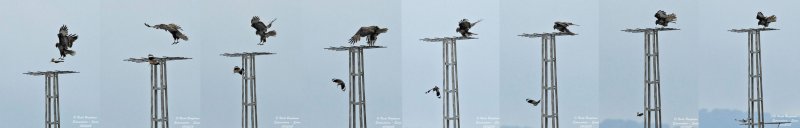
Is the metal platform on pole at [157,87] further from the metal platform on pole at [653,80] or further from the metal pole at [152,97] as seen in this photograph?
the metal platform on pole at [653,80]

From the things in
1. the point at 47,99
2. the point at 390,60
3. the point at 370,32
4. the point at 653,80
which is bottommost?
the point at 47,99

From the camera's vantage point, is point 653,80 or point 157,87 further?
point 653,80

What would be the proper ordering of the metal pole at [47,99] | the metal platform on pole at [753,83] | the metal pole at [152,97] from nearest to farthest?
the metal pole at [152,97]
the metal pole at [47,99]
the metal platform on pole at [753,83]

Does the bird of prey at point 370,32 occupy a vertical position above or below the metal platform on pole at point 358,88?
above

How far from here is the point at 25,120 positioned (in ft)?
62.7

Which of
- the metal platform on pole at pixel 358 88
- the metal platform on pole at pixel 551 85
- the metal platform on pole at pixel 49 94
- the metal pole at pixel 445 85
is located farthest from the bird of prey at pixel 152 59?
the metal platform on pole at pixel 551 85

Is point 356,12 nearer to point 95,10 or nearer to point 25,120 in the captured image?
point 95,10

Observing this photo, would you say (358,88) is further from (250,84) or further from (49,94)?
(49,94)

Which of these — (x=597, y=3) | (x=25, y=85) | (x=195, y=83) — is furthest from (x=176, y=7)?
(x=597, y=3)

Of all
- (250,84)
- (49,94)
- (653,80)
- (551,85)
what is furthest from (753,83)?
(49,94)

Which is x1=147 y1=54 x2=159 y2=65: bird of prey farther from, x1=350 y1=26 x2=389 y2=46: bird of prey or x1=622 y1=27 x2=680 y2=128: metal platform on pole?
x1=622 y1=27 x2=680 y2=128: metal platform on pole

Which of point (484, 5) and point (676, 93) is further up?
point (484, 5)

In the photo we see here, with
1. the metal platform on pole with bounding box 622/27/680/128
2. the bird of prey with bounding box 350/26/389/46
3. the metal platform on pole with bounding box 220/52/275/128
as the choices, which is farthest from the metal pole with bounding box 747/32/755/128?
the metal platform on pole with bounding box 220/52/275/128

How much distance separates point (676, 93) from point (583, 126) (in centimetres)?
127
